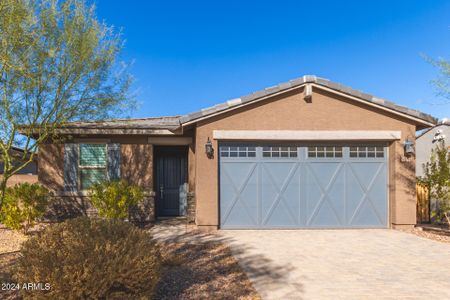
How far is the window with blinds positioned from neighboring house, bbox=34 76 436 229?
1.88ft

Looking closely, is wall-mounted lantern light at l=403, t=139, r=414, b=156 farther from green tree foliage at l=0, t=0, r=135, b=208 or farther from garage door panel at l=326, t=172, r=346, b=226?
green tree foliage at l=0, t=0, r=135, b=208

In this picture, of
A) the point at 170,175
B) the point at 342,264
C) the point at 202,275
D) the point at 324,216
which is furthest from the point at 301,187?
the point at 170,175

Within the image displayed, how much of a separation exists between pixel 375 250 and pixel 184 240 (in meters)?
4.48

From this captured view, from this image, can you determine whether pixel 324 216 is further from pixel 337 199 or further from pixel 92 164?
pixel 92 164

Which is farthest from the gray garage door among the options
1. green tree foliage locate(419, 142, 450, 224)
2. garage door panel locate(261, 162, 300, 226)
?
green tree foliage locate(419, 142, 450, 224)

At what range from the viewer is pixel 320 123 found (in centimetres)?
822

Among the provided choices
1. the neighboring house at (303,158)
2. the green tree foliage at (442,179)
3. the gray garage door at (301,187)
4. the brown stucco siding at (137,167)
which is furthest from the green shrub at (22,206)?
the green tree foliage at (442,179)

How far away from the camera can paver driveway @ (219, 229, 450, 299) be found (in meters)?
4.00

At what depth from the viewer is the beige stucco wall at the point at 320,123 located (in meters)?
7.93

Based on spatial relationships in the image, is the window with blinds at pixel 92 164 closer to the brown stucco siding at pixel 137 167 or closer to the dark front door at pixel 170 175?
the brown stucco siding at pixel 137 167

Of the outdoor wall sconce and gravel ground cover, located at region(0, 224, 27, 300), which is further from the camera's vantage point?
the outdoor wall sconce

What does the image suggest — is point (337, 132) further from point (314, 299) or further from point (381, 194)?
point (314, 299)

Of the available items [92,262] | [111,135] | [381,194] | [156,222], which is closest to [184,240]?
[156,222]

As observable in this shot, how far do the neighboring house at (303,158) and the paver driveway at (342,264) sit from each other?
0.66 m
